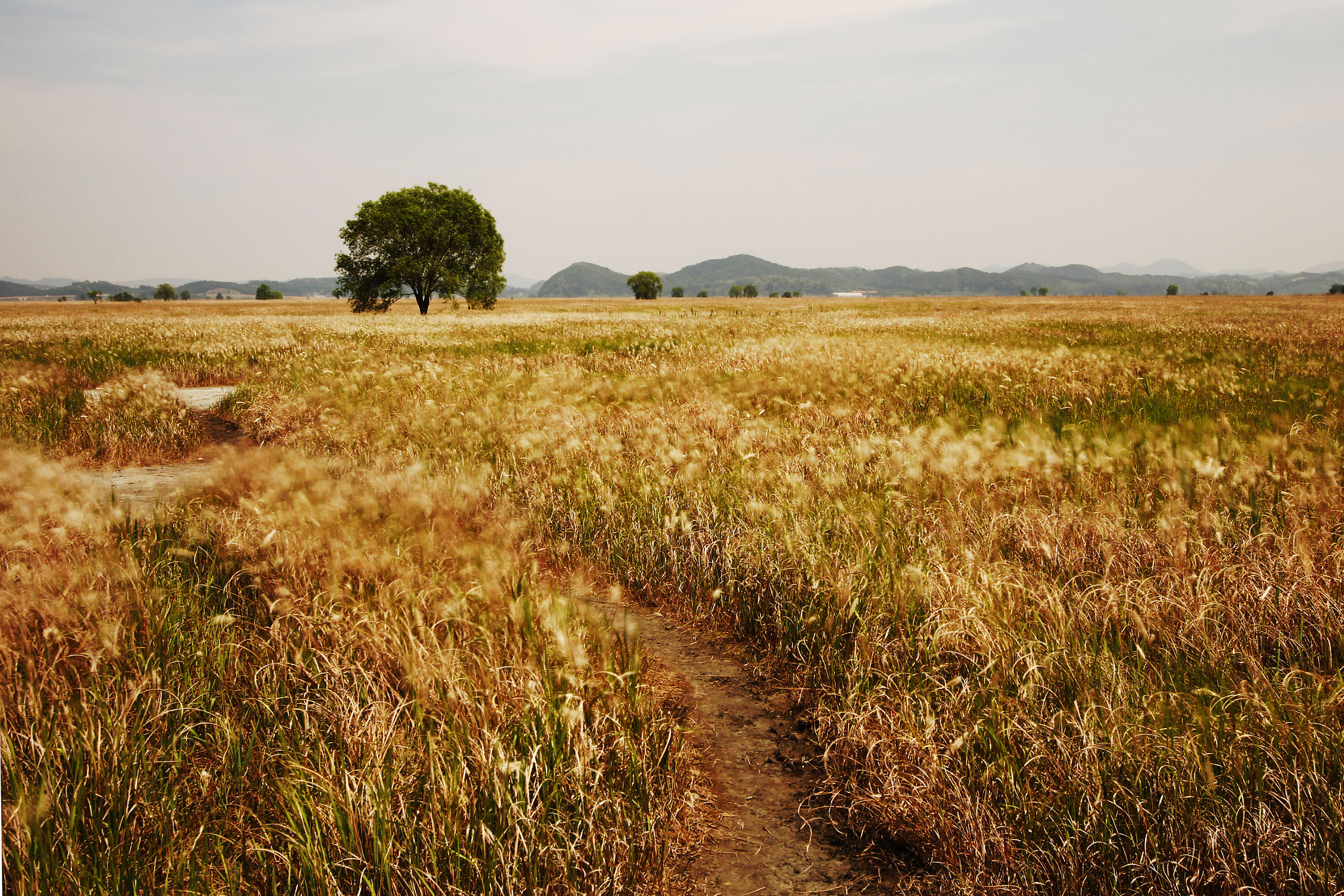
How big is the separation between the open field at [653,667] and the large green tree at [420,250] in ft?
156

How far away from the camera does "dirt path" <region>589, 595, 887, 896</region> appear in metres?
2.16

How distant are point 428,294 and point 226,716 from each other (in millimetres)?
52560

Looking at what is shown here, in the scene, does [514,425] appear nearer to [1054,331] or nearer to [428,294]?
[1054,331]

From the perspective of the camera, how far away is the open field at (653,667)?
76.8 inches

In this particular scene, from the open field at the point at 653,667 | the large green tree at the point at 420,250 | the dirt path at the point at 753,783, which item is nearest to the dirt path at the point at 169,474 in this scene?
the open field at the point at 653,667

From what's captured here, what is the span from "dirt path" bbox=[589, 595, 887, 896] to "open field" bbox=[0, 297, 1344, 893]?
11cm

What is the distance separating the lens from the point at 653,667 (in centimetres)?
330

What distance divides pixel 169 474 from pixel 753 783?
644 cm

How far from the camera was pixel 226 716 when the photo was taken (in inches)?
92.5

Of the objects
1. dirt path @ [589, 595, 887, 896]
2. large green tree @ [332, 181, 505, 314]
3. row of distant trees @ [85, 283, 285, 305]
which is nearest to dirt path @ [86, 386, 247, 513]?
dirt path @ [589, 595, 887, 896]

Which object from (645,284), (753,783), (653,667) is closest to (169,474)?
(653,667)

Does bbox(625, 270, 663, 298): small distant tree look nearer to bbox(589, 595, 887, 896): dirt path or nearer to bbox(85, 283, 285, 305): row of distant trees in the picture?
bbox(85, 283, 285, 305): row of distant trees

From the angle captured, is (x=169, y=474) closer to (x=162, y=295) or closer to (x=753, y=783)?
(x=753, y=783)

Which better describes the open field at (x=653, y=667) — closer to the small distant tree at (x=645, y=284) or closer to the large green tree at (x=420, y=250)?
the large green tree at (x=420, y=250)
